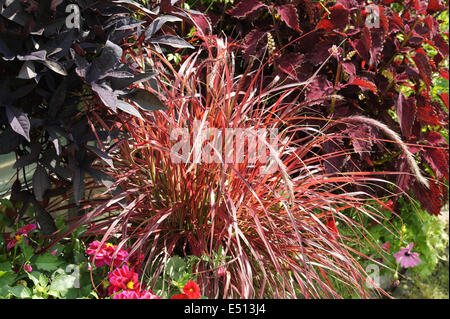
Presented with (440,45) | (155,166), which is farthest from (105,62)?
(440,45)

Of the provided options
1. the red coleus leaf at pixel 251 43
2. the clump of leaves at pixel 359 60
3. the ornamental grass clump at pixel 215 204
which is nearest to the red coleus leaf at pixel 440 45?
the clump of leaves at pixel 359 60

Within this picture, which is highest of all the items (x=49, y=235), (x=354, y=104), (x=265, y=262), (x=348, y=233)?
(x=354, y=104)

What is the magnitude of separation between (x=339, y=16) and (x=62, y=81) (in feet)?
4.35

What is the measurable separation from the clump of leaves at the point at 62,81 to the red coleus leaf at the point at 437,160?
1535 millimetres

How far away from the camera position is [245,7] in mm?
2314

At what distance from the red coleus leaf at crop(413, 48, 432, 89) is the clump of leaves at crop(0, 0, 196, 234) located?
1290 mm

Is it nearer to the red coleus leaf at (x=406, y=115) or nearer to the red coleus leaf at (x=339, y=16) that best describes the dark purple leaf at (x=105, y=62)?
the red coleus leaf at (x=339, y=16)

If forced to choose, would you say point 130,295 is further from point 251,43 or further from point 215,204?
point 251,43

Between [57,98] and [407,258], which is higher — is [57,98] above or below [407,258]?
above

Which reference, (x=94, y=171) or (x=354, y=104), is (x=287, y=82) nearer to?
(x=354, y=104)

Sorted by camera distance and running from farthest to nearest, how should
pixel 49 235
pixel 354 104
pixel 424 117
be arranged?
pixel 424 117 → pixel 354 104 → pixel 49 235

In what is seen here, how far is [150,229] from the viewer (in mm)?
1612
